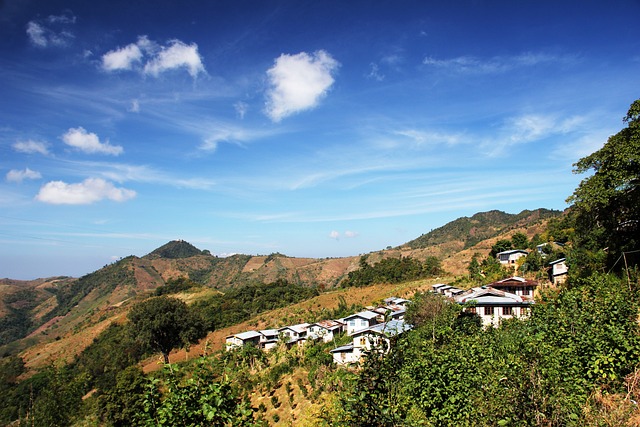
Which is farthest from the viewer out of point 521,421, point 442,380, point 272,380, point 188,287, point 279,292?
point 188,287

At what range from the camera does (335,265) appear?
182875 millimetres

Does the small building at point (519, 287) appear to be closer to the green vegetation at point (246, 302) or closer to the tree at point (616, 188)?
the tree at point (616, 188)

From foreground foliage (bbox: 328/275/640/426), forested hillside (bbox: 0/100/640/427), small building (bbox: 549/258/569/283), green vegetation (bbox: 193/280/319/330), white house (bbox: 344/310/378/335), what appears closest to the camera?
forested hillside (bbox: 0/100/640/427)

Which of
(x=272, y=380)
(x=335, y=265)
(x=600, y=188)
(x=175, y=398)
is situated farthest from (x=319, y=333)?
(x=335, y=265)

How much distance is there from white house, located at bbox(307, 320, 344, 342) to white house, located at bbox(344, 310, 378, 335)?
2875 mm

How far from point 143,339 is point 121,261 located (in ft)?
544

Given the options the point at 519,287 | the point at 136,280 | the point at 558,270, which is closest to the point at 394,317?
the point at 519,287

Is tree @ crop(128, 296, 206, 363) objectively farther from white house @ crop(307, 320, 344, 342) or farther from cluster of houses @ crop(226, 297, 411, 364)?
white house @ crop(307, 320, 344, 342)

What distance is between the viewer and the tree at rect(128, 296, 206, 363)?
56.1 metres

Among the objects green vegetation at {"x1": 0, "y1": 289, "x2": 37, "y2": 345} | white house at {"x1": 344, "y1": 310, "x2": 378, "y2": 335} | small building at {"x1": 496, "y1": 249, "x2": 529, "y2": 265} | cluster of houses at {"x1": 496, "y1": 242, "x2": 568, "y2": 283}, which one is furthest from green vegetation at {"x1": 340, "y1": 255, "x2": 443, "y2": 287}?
green vegetation at {"x1": 0, "y1": 289, "x2": 37, "y2": 345}

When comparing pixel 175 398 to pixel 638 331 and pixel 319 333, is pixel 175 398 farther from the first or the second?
pixel 319 333

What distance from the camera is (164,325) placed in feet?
188

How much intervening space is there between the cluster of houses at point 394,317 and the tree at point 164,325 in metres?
8.00

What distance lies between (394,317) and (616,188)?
98.8 ft
